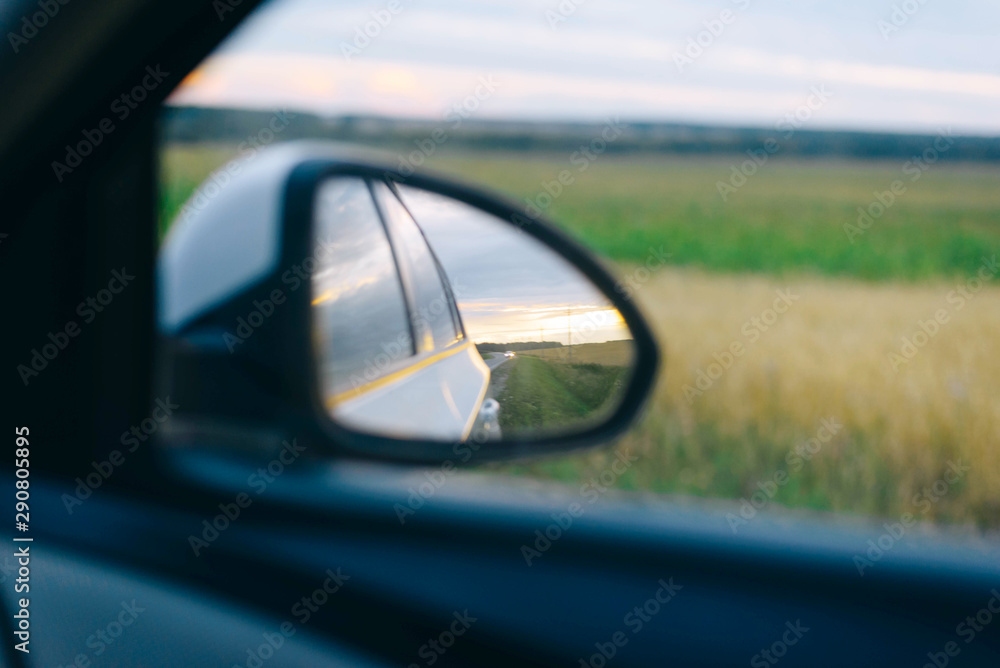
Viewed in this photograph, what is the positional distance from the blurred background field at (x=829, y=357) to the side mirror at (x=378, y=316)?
24cm

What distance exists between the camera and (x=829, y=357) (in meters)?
5.53

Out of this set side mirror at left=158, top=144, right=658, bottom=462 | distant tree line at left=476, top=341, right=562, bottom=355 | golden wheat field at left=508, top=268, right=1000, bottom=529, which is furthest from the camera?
golden wheat field at left=508, top=268, right=1000, bottom=529

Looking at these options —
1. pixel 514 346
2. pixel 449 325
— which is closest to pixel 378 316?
pixel 449 325

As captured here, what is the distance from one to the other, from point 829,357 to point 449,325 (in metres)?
4.65

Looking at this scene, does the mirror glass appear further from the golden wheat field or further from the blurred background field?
the golden wheat field

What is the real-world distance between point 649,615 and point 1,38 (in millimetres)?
1507

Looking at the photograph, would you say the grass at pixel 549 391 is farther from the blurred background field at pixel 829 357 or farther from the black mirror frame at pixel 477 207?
the blurred background field at pixel 829 357

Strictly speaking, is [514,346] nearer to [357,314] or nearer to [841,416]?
[357,314]

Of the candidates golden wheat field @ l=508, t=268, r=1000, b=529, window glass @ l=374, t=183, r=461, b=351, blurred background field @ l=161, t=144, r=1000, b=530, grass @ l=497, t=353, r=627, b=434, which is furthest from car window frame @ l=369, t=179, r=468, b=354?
golden wheat field @ l=508, t=268, r=1000, b=529

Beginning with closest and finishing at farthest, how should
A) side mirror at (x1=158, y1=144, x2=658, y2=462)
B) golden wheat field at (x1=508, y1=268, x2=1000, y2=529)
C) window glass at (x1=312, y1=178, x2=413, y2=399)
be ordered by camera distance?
side mirror at (x1=158, y1=144, x2=658, y2=462)
window glass at (x1=312, y1=178, x2=413, y2=399)
golden wheat field at (x1=508, y1=268, x2=1000, y2=529)

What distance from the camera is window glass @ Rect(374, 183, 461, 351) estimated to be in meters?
1.48

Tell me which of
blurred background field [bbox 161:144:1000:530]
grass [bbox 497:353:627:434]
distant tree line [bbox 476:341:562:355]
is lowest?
blurred background field [bbox 161:144:1000:530]

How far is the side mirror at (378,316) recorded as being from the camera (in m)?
1.45

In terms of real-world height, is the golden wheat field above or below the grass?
below
